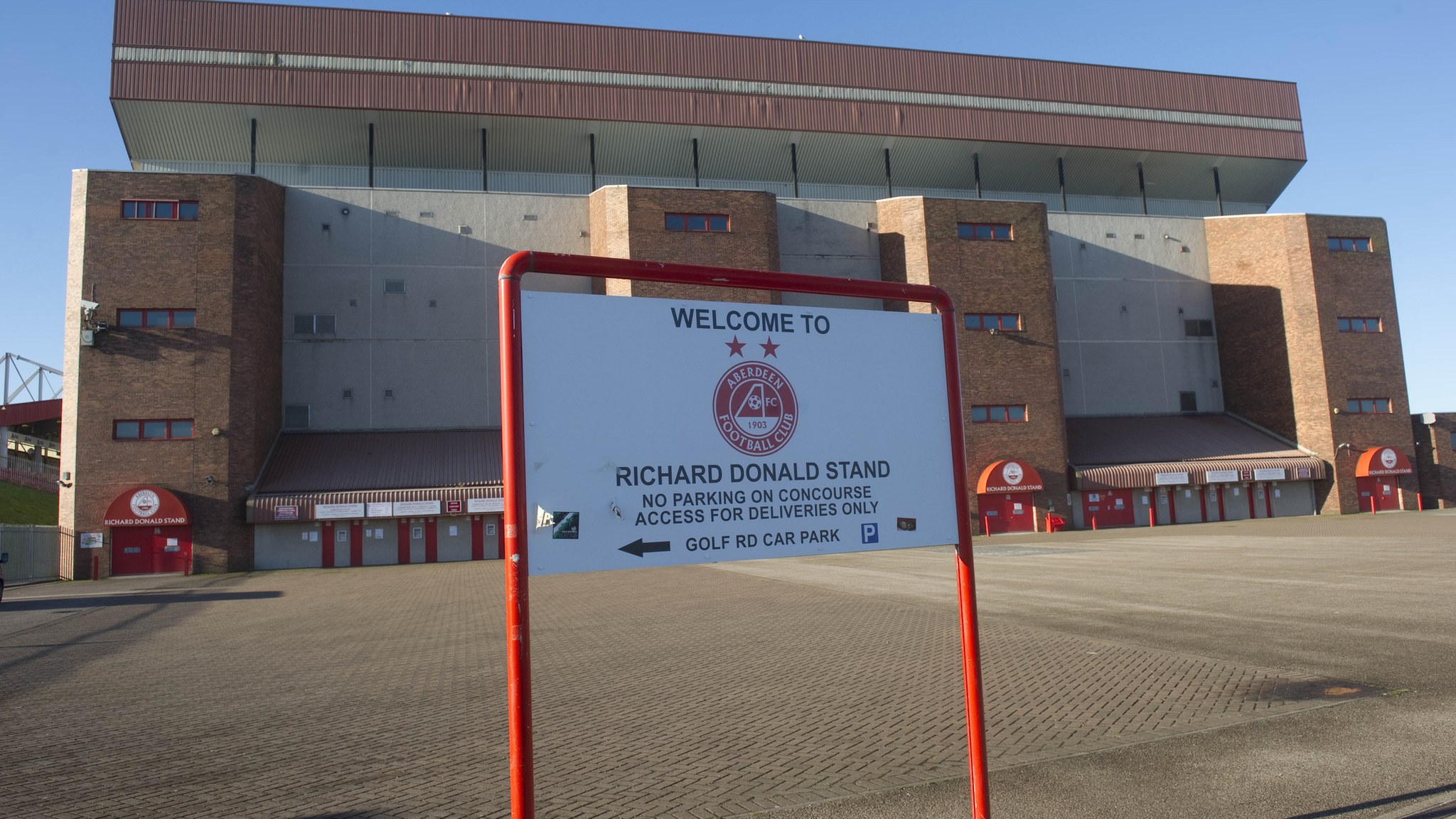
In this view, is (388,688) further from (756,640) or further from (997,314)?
(997,314)

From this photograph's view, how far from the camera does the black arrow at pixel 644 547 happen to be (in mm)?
3725

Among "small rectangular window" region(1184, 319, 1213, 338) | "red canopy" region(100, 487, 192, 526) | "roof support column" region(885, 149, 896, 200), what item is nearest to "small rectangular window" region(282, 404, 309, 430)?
"red canopy" region(100, 487, 192, 526)

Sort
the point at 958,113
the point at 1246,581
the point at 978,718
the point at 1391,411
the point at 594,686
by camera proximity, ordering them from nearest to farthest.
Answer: the point at 978,718
the point at 594,686
the point at 1246,581
the point at 1391,411
the point at 958,113

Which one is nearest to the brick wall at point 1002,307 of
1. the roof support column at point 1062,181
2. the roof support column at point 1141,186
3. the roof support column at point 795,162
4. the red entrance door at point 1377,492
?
the roof support column at point 795,162

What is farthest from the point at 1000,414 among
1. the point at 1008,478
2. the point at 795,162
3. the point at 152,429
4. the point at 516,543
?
the point at 516,543

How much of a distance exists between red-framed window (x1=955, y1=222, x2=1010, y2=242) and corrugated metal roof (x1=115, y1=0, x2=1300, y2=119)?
8.92 meters

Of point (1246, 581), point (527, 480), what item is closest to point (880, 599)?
point (1246, 581)

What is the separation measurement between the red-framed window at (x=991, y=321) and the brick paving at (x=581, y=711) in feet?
84.3

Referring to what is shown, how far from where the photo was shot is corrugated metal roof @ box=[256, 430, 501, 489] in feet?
105

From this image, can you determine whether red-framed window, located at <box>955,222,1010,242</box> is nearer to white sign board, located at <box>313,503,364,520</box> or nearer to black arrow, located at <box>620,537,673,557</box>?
white sign board, located at <box>313,503,364,520</box>

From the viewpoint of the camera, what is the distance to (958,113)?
42438 mm

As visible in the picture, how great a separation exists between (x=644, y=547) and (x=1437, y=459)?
49878mm

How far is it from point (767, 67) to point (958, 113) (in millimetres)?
10022

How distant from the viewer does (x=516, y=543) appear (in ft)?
11.1
